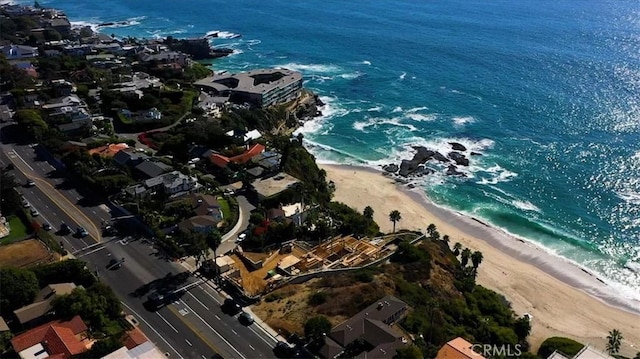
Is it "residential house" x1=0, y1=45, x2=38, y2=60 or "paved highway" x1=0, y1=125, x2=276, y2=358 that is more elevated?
"residential house" x1=0, y1=45, x2=38, y2=60

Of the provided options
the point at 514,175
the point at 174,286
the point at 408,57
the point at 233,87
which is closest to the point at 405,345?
the point at 174,286

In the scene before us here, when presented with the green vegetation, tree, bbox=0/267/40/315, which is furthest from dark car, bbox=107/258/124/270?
the green vegetation

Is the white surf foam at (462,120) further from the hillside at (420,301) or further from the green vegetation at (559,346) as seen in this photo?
the green vegetation at (559,346)

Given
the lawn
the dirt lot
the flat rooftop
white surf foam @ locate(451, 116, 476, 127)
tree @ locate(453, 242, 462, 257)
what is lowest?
tree @ locate(453, 242, 462, 257)

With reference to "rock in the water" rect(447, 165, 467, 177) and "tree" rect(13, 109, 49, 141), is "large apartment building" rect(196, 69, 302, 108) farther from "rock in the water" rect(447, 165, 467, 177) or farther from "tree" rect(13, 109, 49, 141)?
"rock in the water" rect(447, 165, 467, 177)

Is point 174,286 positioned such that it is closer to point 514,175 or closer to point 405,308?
point 405,308

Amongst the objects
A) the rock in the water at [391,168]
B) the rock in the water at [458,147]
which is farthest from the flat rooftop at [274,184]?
the rock in the water at [458,147]

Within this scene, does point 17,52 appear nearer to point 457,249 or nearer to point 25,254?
point 25,254
